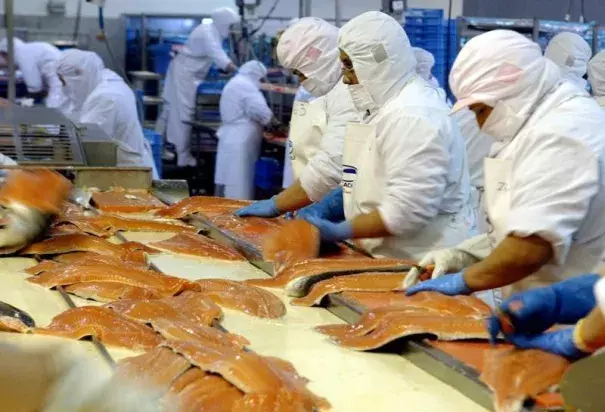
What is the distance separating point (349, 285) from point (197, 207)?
1.69m

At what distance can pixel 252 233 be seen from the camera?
13.9ft

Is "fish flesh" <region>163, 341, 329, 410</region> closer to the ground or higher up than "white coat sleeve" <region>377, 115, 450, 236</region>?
closer to the ground

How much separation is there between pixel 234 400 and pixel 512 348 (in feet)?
2.49

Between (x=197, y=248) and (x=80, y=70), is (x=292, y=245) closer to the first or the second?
(x=197, y=248)

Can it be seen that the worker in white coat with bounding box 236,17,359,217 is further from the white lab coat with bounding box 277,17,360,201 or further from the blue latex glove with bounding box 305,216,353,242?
the blue latex glove with bounding box 305,216,353,242

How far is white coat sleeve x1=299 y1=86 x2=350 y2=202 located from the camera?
15.0 feet

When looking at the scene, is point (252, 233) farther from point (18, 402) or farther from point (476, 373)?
point (18, 402)

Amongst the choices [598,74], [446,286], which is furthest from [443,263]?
[598,74]

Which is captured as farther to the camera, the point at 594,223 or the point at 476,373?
the point at 594,223

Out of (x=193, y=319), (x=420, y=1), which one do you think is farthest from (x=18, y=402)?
(x=420, y=1)

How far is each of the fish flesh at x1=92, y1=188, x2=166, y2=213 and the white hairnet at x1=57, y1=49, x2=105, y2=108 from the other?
372 centimetres

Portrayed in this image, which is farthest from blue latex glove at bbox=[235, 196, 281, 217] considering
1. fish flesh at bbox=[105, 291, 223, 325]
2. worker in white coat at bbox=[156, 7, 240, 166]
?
worker in white coat at bbox=[156, 7, 240, 166]

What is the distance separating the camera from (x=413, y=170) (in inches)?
142

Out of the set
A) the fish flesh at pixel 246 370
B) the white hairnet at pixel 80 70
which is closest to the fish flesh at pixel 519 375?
the fish flesh at pixel 246 370
